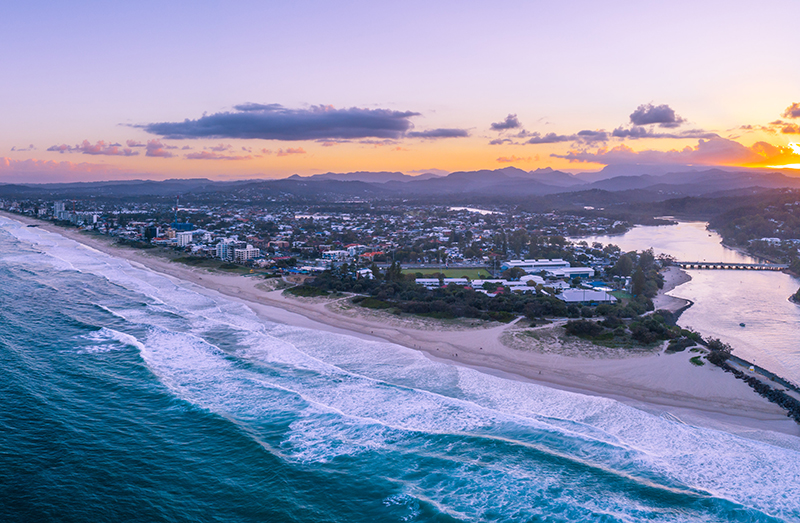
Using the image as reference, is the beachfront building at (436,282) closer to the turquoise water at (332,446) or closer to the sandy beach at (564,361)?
the sandy beach at (564,361)

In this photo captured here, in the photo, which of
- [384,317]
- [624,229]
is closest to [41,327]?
[384,317]

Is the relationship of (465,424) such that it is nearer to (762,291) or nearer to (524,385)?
(524,385)

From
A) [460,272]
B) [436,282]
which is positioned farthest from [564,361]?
[460,272]

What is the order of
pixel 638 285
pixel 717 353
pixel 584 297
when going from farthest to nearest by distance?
pixel 638 285 < pixel 584 297 < pixel 717 353

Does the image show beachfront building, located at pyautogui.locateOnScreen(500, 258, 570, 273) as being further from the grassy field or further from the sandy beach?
the sandy beach

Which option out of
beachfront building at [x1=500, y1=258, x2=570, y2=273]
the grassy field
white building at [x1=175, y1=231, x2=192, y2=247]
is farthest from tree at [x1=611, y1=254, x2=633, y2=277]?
white building at [x1=175, y1=231, x2=192, y2=247]

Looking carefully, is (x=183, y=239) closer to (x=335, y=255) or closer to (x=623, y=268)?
(x=335, y=255)

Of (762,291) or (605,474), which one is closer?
(605,474)
